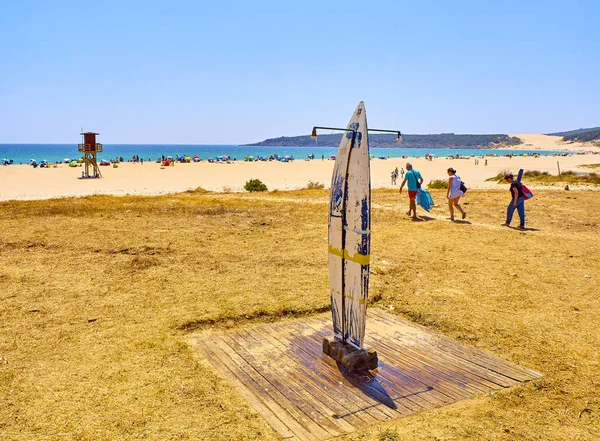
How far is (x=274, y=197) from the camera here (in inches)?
923

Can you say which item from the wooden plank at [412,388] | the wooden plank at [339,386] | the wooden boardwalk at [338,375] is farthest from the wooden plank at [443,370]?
the wooden plank at [339,386]

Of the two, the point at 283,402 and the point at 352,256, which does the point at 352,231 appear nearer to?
the point at 352,256

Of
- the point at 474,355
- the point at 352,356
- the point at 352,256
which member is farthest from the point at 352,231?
the point at 474,355

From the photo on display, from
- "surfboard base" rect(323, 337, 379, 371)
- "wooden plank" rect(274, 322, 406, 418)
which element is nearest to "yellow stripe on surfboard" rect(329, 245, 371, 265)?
"surfboard base" rect(323, 337, 379, 371)

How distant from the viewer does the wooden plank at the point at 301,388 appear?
4.80m

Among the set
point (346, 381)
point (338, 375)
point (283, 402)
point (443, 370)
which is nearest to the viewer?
point (283, 402)

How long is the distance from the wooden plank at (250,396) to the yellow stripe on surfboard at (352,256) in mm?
1803

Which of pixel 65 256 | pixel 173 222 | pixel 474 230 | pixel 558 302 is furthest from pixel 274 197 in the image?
pixel 558 302

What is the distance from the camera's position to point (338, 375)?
586 cm

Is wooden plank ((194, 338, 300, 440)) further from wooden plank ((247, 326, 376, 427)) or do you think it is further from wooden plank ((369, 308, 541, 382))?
wooden plank ((369, 308, 541, 382))

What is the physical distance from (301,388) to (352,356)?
74cm

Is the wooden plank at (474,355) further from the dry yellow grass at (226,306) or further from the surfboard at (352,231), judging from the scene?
the surfboard at (352,231)

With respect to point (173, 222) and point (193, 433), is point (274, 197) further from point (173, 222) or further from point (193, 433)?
point (193, 433)

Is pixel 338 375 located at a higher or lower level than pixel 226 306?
lower
